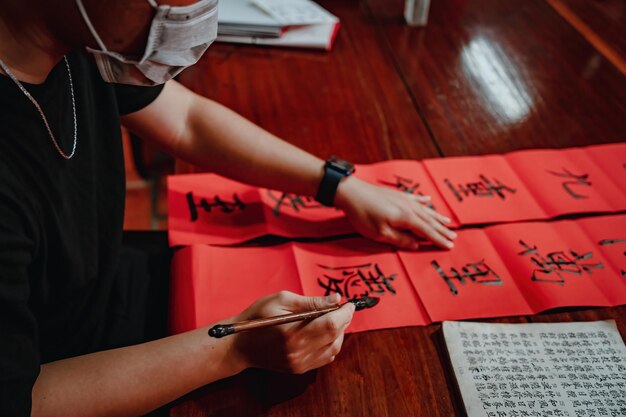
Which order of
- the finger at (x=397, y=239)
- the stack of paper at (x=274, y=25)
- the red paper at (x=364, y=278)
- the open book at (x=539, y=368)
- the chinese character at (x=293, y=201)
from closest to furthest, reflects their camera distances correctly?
1. the open book at (x=539, y=368)
2. the red paper at (x=364, y=278)
3. the finger at (x=397, y=239)
4. the chinese character at (x=293, y=201)
5. the stack of paper at (x=274, y=25)

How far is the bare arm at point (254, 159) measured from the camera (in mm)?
1001

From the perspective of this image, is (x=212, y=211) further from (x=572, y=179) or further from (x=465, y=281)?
(x=572, y=179)

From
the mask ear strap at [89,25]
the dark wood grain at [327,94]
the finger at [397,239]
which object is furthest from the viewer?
the dark wood grain at [327,94]

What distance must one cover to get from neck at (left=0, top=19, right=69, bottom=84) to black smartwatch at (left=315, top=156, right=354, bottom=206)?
529mm

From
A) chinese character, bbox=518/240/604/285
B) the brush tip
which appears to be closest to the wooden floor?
chinese character, bbox=518/240/604/285

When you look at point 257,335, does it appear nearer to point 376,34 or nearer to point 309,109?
point 309,109

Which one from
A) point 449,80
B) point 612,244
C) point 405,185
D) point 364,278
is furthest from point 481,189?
point 449,80

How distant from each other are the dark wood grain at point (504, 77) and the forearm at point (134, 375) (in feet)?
2.50

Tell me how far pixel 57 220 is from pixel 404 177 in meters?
0.71

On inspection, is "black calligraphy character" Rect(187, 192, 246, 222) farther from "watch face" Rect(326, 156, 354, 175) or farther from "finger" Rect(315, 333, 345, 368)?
"finger" Rect(315, 333, 345, 368)

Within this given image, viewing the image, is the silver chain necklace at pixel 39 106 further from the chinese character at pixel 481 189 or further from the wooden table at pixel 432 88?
the chinese character at pixel 481 189

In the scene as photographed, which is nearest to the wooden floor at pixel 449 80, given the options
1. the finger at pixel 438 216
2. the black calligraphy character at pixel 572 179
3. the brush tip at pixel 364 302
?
the black calligraphy character at pixel 572 179

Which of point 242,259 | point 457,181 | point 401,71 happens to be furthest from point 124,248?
point 401,71

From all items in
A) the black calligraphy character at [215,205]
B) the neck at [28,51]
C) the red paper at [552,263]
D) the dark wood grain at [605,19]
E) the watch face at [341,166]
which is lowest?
the black calligraphy character at [215,205]
